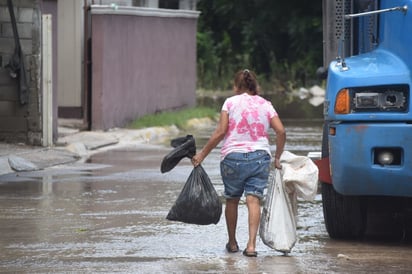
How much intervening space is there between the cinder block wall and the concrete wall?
3362mm

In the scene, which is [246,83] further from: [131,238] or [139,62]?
[139,62]

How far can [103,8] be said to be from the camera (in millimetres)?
19938

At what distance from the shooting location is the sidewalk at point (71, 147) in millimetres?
14336

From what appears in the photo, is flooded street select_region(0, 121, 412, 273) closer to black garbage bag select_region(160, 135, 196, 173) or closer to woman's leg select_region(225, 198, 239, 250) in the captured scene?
woman's leg select_region(225, 198, 239, 250)

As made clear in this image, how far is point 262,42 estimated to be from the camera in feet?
144

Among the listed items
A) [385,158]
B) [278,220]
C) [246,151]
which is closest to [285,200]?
[278,220]

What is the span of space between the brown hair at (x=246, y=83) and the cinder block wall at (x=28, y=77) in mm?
8166

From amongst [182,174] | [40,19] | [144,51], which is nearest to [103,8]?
[144,51]

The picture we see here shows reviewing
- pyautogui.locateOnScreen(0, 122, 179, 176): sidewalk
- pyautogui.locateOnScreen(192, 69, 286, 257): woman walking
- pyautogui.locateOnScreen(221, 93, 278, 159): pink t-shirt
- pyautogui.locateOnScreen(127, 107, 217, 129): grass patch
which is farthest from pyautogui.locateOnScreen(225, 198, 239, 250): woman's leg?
pyautogui.locateOnScreen(127, 107, 217, 129): grass patch

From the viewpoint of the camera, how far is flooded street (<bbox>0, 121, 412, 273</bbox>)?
7.89 meters

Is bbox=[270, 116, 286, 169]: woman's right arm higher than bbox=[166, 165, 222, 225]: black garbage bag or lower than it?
higher

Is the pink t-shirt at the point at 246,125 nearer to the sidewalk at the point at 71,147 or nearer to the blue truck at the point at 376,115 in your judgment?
the blue truck at the point at 376,115

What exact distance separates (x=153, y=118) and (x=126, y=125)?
67cm

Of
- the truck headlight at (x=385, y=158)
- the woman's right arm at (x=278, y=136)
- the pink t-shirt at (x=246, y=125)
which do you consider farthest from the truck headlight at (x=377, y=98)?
the pink t-shirt at (x=246, y=125)
